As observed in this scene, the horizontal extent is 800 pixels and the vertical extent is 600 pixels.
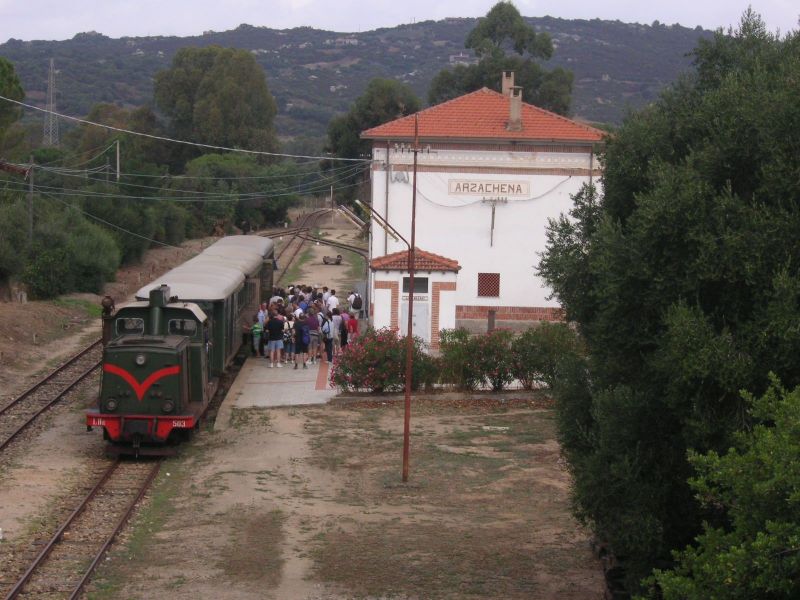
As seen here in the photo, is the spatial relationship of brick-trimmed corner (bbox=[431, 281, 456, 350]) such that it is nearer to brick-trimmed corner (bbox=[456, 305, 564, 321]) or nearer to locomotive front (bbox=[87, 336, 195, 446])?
brick-trimmed corner (bbox=[456, 305, 564, 321])

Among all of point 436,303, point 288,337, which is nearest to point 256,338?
point 288,337

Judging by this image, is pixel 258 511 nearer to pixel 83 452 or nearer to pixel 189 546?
pixel 189 546

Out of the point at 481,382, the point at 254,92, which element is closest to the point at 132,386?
the point at 481,382

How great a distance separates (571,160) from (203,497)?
67.1 feet

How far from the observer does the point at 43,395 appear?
74.5ft

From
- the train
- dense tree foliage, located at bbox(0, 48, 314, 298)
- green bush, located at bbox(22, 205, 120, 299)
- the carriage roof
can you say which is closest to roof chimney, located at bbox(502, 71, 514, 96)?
the carriage roof

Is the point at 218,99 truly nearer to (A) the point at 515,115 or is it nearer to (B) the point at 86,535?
(A) the point at 515,115

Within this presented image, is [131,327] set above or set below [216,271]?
below

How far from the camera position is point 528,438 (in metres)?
19.5

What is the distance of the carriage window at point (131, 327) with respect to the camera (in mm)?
18047

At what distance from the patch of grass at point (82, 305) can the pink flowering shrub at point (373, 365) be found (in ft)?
57.7

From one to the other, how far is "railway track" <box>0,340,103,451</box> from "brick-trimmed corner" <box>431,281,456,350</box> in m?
8.53

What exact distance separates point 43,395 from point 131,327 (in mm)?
5730

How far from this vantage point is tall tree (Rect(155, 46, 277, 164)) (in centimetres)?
8588
